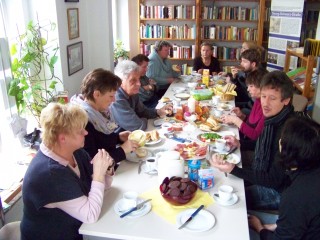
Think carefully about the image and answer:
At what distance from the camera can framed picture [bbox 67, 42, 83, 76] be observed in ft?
11.7

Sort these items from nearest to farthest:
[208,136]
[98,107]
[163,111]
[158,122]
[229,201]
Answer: [229,201] → [98,107] → [208,136] → [158,122] → [163,111]

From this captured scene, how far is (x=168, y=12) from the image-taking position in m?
5.63

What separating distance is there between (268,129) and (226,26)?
4.22m

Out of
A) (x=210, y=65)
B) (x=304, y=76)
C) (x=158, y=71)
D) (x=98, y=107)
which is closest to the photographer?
(x=98, y=107)

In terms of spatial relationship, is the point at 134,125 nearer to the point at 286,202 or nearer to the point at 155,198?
the point at 155,198

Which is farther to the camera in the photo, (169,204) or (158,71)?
(158,71)

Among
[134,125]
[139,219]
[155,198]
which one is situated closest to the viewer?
[139,219]

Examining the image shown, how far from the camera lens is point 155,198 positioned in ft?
5.17

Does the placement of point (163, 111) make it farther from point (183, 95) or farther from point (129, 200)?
point (129, 200)

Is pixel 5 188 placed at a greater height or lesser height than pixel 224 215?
lesser

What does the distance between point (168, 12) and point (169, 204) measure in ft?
15.5

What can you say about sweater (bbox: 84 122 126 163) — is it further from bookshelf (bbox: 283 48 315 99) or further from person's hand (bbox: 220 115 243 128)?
bookshelf (bbox: 283 48 315 99)

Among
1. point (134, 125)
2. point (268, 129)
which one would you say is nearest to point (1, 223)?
point (134, 125)

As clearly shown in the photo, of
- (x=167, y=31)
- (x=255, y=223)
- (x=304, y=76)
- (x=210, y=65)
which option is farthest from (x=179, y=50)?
(x=255, y=223)
